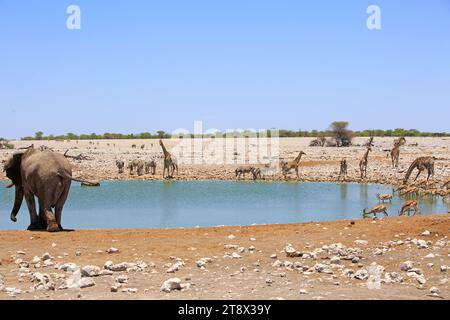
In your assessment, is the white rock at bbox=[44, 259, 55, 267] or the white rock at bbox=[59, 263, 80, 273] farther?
the white rock at bbox=[44, 259, 55, 267]

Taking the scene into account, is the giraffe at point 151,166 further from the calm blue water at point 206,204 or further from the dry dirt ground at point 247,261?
the dry dirt ground at point 247,261

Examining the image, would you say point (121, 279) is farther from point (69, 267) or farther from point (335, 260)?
point (335, 260)

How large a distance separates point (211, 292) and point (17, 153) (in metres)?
8.43

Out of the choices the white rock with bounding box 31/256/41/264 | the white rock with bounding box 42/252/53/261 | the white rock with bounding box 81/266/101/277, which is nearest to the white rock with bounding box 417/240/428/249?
the white rock with bounding box 81/266/101/277

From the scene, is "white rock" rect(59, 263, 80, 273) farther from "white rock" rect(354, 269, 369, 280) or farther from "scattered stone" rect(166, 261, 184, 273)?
"white rock" rect(354, 269, 369, 280)

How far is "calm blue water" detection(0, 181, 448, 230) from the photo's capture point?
17.4 metres

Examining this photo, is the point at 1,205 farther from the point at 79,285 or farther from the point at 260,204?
the point at 79,285

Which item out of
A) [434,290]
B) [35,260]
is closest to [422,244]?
[434,290]

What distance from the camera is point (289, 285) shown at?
6.95 metres

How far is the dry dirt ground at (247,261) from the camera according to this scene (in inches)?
263

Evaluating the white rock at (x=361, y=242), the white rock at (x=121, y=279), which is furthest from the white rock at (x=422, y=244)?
the white rock at (x=121, y=279)

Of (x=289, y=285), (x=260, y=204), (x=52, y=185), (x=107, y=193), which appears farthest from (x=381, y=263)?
(x=107, y=193)

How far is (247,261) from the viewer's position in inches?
336

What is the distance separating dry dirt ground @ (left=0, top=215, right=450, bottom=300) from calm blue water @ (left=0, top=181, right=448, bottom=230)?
5533mm
